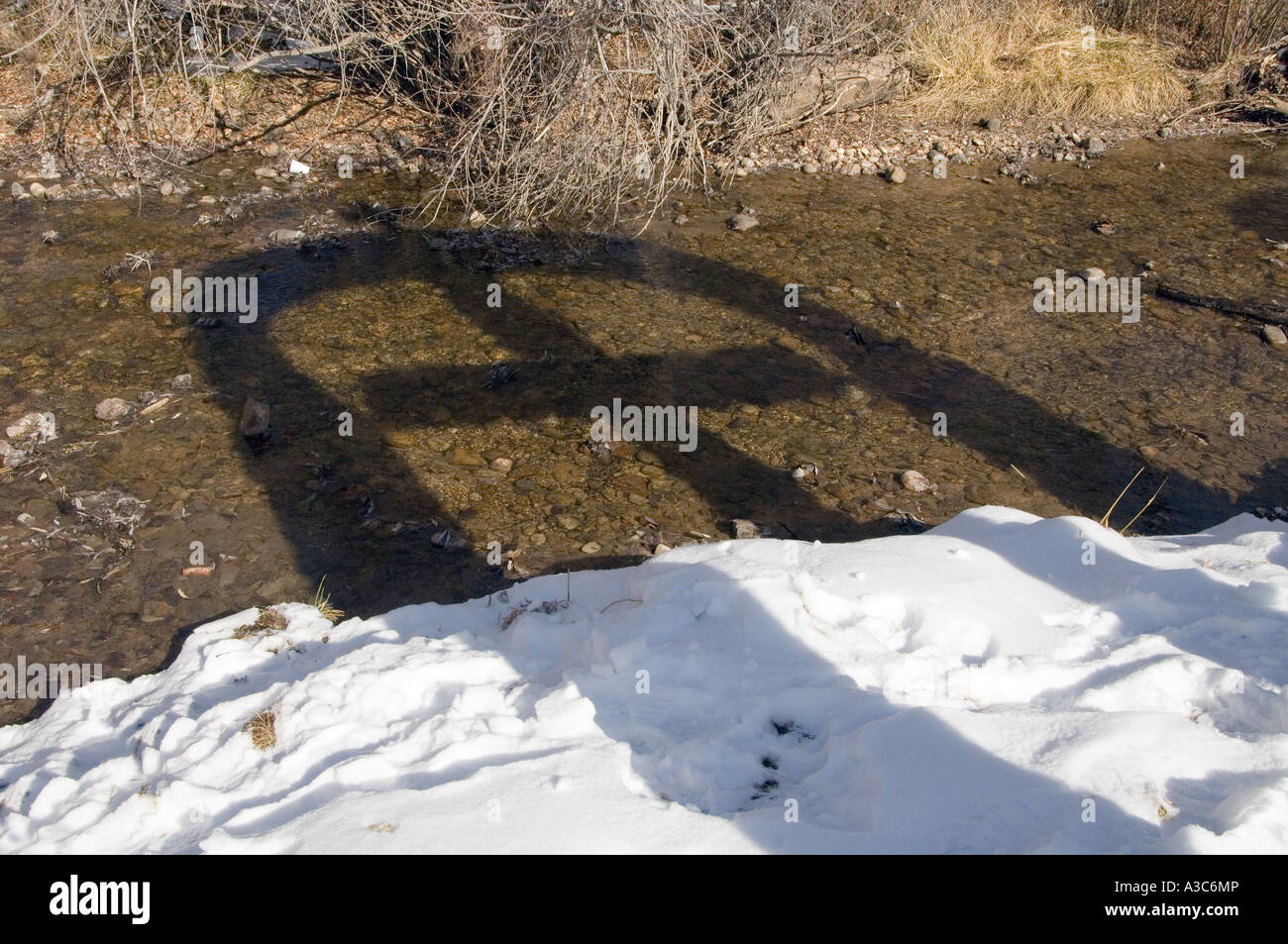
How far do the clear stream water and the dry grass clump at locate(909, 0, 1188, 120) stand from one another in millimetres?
1983

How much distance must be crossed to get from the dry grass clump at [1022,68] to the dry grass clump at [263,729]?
8.95 metres

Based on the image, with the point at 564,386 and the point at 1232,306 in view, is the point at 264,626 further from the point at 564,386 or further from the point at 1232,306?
the point at 1232,306

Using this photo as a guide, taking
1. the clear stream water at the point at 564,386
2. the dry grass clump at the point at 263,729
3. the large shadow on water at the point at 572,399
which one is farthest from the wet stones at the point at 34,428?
the dry grass clump at the point at 263,729

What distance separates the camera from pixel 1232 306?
7059 mm

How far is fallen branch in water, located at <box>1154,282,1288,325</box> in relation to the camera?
22.6 ft

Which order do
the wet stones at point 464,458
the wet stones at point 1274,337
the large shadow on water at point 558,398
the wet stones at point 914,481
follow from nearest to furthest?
the large shadow on water at point 558,398, the wet stones at point 914,481, the wet stones at point 464,458, the wet stones at point 1274,337

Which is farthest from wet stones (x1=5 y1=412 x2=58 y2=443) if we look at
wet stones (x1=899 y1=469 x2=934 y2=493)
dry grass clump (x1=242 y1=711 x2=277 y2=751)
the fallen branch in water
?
the fallen branch in water

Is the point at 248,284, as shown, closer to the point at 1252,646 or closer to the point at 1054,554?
the point at 1054,554

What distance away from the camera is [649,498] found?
16.8 ft

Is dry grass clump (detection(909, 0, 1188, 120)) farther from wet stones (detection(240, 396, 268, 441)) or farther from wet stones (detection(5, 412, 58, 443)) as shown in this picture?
wet stones (detection(5, 412, 58, 443))

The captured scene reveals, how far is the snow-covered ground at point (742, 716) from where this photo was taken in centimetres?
276

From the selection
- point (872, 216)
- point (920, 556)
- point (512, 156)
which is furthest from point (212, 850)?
point (872, 216)

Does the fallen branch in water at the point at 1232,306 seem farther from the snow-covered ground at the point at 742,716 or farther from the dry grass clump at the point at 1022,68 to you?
the dry grass clump at the point at 1022,68

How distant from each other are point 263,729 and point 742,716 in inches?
60.3
